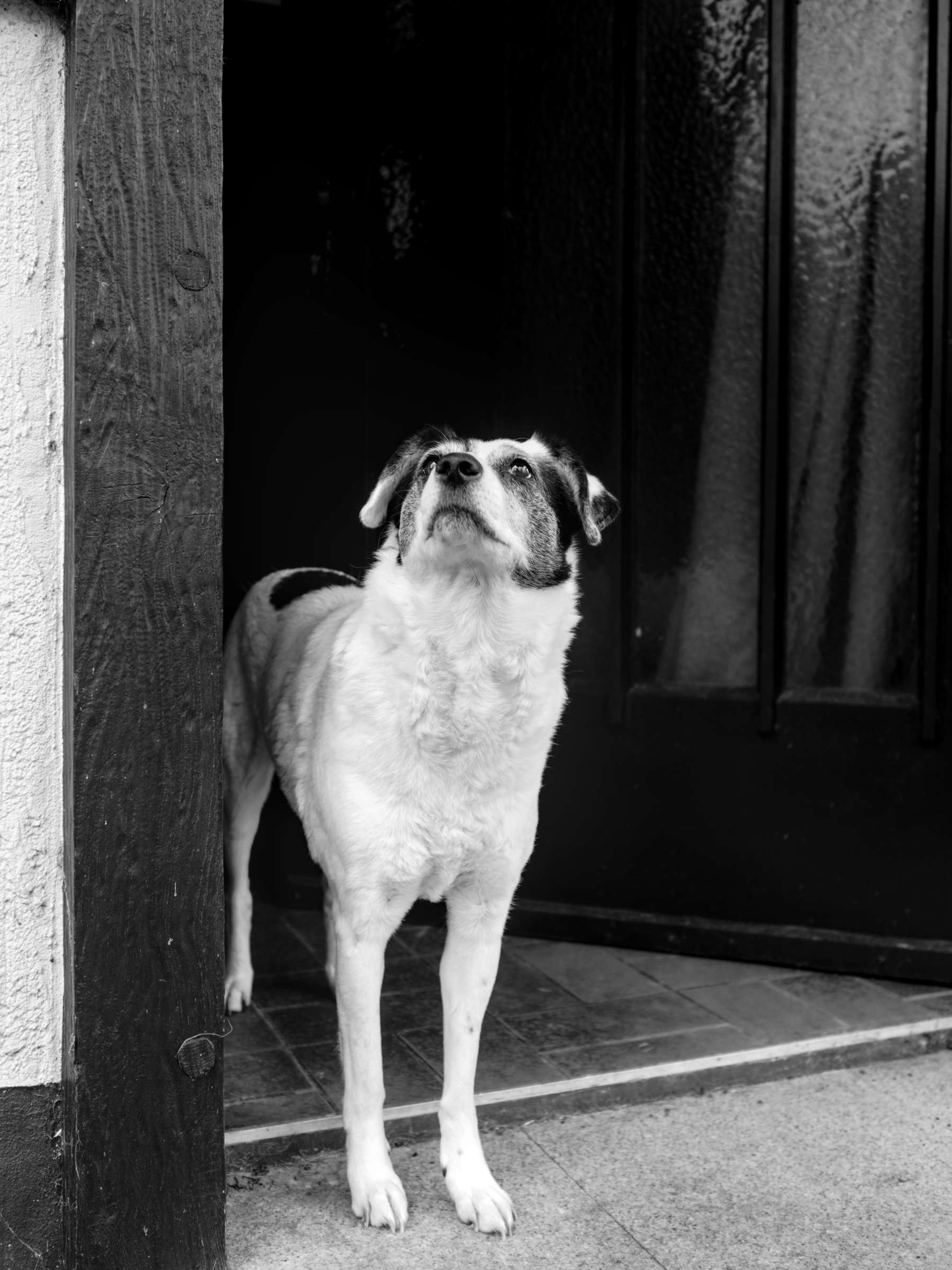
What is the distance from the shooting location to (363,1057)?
8.96ft

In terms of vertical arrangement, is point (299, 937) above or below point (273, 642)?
below

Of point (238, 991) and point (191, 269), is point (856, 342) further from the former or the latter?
point (238, 991)

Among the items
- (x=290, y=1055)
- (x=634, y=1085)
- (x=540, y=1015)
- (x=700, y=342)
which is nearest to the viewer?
(x=634, y=1085)

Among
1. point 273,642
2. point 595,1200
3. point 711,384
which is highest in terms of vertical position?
point 711,384

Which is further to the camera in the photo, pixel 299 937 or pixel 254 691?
pixel 299 937

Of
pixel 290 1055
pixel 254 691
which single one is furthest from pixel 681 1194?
pixel 254 691

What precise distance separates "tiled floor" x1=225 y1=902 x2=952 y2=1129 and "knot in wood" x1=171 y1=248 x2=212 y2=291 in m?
1.97

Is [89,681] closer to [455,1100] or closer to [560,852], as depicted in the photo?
[455,1100]

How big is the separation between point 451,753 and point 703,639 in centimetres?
176

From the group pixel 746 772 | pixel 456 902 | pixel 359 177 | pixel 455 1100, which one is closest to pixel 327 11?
pixel 359 177

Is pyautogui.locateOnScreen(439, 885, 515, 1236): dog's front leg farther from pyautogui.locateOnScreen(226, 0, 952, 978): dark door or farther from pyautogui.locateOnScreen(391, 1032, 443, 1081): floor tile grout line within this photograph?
pyautogui.locateOnScreen(226, 0, 952, 978): dark door

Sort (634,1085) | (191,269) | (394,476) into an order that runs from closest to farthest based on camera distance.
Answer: (191,269) < (394,476) < (634,1085)

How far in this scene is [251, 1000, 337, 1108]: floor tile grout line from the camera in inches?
125

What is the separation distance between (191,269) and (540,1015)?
247cm
